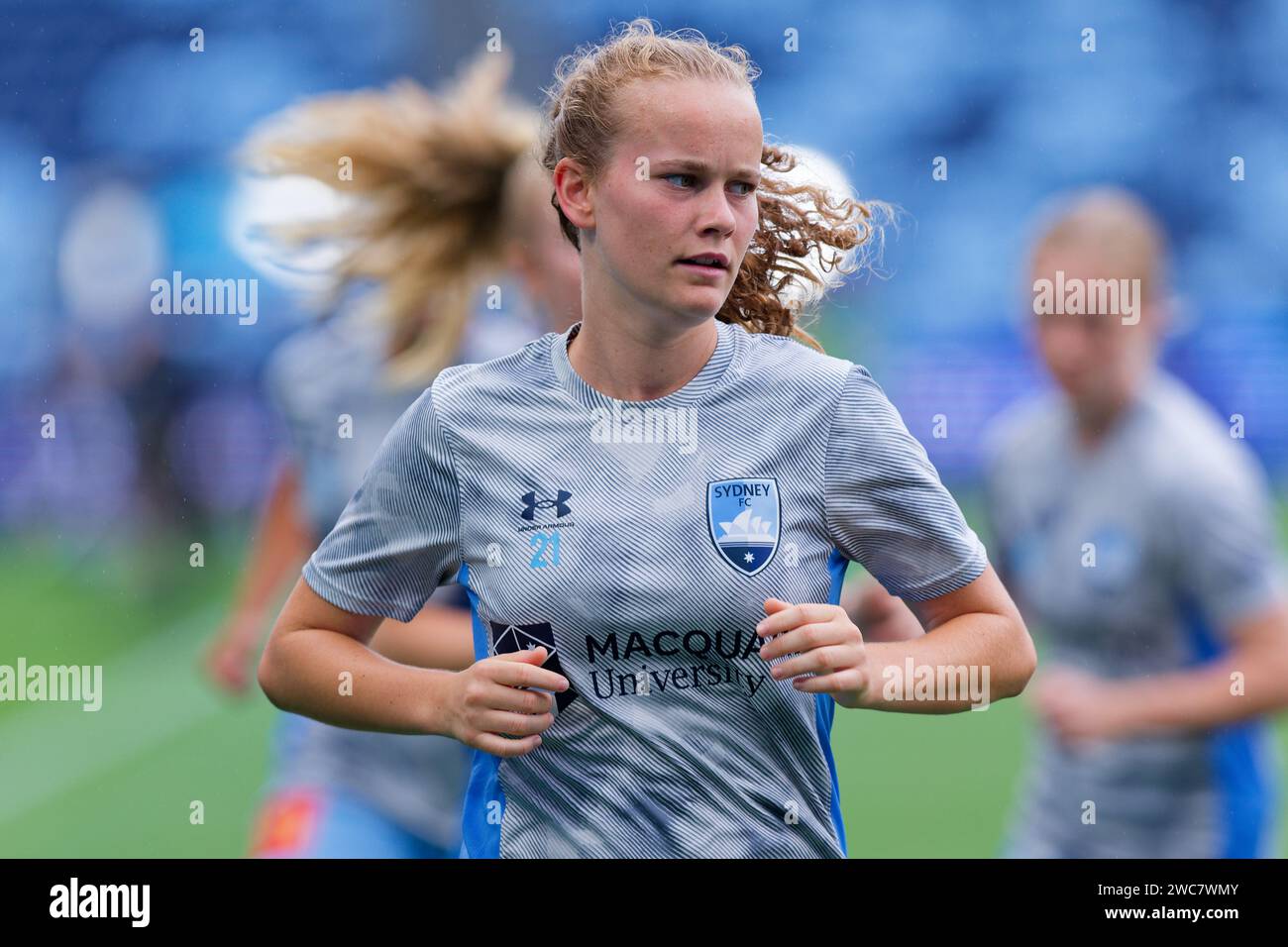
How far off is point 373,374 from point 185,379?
606 cm

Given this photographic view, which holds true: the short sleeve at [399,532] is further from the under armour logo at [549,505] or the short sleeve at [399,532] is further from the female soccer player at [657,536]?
the under armour logo at [549,505]

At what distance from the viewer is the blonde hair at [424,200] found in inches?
140

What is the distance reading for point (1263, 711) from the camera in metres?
3.43

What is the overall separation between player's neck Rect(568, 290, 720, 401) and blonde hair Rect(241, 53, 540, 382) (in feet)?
4.97

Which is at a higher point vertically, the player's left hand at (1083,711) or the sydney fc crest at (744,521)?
the sydney fc crest at (744,521)

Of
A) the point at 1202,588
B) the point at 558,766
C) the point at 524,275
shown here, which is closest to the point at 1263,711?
the point at 1202,588

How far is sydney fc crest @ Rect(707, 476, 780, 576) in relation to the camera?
1899mm

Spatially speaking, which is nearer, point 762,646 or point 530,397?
point 762,646

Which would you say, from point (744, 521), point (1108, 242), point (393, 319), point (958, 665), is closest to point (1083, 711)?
point (958, 665)

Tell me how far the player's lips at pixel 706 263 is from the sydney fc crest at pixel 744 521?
0.24 m

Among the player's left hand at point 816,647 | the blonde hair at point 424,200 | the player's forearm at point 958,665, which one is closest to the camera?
the player's left hand at point 816,647
